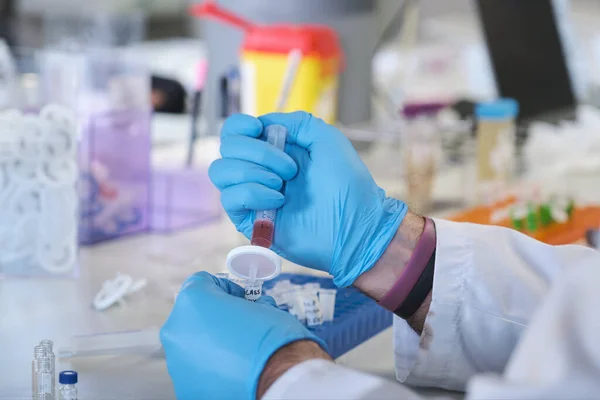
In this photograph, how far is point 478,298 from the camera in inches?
35.3

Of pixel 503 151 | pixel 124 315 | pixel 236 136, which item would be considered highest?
pixel 236 136

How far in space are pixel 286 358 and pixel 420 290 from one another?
277mm

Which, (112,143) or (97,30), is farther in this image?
(97,30)

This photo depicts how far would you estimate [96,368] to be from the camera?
37.8 inches

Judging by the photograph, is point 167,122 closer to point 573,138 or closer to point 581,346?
point 573,138

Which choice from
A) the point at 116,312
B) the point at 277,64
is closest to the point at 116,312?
the point at 116,312

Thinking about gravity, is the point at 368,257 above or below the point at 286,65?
below

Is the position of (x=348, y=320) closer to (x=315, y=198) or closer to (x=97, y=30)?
(x=315, y=198)

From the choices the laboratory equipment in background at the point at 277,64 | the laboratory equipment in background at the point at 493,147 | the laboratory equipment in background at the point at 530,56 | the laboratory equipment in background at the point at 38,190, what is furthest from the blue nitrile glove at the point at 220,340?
the laboratory equipment in background at the point at 530,56

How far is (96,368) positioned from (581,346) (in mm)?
592

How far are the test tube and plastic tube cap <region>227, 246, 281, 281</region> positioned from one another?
4cm

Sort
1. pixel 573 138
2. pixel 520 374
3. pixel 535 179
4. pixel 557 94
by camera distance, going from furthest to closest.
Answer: pixel 557 94, pixel 573 138, pixel 535 179, pixel 520 374

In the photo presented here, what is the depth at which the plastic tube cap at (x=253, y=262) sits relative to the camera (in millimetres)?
806

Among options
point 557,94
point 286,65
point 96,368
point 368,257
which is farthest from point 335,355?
point 557,94
